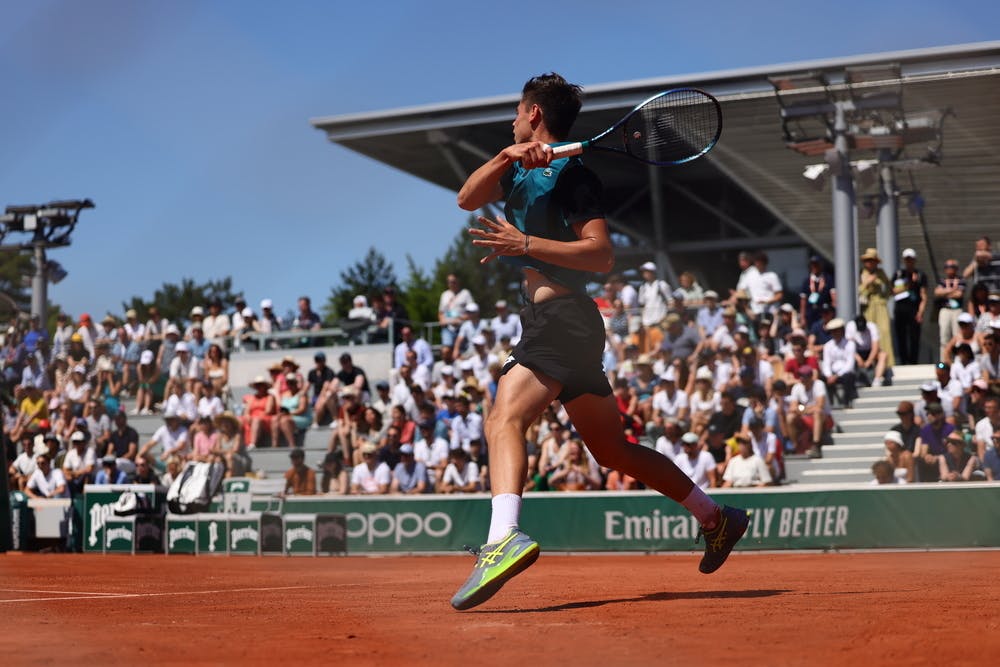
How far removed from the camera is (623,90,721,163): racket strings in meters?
6.69

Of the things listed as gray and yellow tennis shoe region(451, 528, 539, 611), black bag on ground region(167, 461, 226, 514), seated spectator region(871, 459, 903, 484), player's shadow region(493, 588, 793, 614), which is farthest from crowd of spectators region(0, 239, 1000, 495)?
gray and yellow tennis shoe region(451, 528, 539, 611)

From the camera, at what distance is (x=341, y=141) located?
33.7 metres

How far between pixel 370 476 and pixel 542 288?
1243 centimetres

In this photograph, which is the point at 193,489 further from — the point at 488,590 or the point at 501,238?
the point at 488,590

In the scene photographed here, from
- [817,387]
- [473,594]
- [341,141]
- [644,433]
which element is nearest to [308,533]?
[644,433]

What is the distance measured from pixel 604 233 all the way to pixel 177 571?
22.4 ft

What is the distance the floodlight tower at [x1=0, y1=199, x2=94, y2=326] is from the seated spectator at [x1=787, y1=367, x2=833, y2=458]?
1571 centimetres

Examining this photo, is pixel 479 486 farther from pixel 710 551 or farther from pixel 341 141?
pixel 341 141

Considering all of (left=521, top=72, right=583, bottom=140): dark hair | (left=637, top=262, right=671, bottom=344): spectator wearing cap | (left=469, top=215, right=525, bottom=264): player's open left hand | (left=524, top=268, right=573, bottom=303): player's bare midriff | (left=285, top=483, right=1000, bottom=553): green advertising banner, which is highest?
(left=637, top=262, right=671, bottom=344): spectator wearing cap

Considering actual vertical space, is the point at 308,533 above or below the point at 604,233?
below

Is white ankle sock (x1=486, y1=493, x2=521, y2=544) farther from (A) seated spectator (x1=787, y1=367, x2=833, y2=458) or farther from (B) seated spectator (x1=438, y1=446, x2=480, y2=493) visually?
(B) seated spectator (x1=438, y1=446, x2=480, y2=493)

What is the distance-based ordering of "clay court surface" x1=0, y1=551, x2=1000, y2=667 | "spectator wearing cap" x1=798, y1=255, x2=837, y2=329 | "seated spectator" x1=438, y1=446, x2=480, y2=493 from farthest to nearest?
"spectator wearing cap" x1=798, y1=255, x2=837, y2=329
"seated spectator" x1=438, y1=446, x2=480, y2=493
"clay court surface" x1=0, y1=551, x2=1000, y2=667

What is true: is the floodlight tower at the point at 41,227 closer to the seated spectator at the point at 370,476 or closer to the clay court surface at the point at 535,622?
the seated spectator at the point at 370,476

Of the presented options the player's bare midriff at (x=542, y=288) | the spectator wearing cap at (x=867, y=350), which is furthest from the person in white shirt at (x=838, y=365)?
the player's bare midriff at (x=542, y=288)
